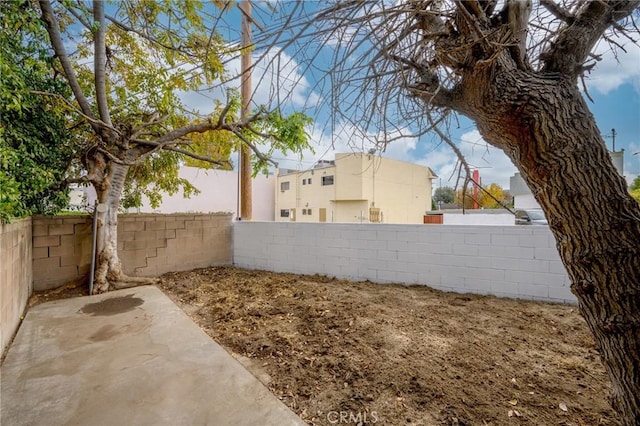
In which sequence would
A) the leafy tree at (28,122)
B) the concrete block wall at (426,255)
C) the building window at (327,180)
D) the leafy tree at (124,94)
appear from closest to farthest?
the leafy tree at (28,122)
the concrete block wall at (426,255)
the leafy tree at (124,94)
the building window at (327,180)

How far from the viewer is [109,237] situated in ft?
13.9

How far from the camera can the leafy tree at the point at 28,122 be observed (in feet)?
8.12

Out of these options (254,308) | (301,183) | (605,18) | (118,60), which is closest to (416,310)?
(254,308)

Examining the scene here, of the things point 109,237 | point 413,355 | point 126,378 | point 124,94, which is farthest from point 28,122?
point 413,355

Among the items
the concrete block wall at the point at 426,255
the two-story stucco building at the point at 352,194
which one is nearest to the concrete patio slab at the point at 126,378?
the concrete block wall at the point at 426,255

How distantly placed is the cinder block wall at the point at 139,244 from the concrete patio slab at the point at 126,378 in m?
1.22

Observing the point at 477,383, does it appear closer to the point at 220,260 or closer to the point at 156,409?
the point at 156,409

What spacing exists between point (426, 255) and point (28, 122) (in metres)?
5.39

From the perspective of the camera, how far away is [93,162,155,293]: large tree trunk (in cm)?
409

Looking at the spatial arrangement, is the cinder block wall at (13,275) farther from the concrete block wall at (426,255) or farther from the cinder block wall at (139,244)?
the concrete block wall at (426,255)

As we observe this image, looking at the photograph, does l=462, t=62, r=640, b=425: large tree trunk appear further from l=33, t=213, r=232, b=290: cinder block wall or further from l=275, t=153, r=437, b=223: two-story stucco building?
l=275, t=153, r=437, b=223: two-story stucco building

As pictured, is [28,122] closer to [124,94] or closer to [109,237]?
[124,94]

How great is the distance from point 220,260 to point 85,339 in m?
3.33

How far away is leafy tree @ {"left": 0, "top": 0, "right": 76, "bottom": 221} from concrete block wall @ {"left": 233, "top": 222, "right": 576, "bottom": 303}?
317 centimetres
